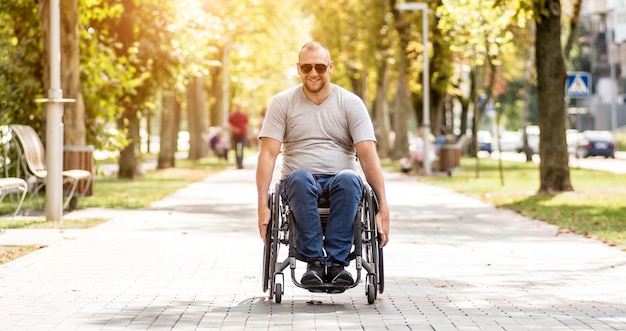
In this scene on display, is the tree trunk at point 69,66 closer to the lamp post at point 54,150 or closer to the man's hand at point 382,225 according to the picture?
the lamp post at point 54,150

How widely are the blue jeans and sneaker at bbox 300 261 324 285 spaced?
37mm

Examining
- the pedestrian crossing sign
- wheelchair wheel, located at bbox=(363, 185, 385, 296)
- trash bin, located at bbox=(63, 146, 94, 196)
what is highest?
the pedestrian crossing sign

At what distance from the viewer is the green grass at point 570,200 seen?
688 inches

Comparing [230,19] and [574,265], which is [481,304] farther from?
[230,19]

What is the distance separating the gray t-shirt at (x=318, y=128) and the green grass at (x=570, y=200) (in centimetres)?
579

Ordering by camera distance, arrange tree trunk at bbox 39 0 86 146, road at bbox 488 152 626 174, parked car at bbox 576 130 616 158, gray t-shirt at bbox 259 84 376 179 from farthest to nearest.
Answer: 1. parked car at bbox 576 130 616 158
2. road at bbox 488 152 626 174
3. tree trunk at bbox 39 0 86 146
4. gray t-shirt at bbox 259 84 376 179

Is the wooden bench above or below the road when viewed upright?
above

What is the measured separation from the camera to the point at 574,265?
12.7 metres

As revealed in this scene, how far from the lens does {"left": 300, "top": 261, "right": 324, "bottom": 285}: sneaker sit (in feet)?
30.8

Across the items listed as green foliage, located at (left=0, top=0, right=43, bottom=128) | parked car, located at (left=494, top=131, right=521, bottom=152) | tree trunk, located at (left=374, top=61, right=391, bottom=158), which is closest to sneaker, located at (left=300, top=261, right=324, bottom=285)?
green foliage, located at (left=0, top=0, right=43, bottom=128)

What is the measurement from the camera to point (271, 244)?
9.70 metres

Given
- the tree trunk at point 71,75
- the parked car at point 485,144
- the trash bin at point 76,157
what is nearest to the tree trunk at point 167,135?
the tree trunk at point 71,75

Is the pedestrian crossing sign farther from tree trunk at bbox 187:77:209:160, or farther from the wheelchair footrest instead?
the wheelchair footrest

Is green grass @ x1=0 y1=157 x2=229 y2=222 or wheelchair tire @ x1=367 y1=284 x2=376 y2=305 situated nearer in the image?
wheelchair tire @ x1=367 y1=284 x2=376 y2=305
